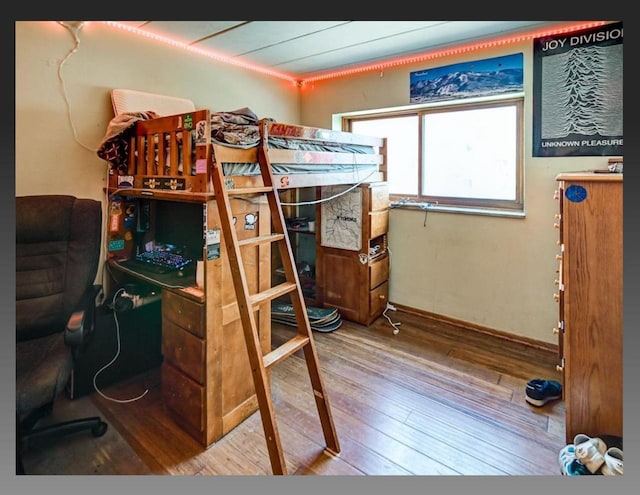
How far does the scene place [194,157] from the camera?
175cm

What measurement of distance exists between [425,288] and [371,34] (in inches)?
82.8

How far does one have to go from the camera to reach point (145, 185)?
6.75 ft

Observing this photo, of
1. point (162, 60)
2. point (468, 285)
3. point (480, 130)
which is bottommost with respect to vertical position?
point (468, 285)

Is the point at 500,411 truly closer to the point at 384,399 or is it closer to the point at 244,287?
the point at 384,399

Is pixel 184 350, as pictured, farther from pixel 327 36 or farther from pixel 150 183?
pixel 327 36

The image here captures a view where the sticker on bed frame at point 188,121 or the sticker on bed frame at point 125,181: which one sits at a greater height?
the sticker on bed frame at point 188,121

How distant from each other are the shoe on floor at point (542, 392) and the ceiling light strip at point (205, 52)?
3200 mm

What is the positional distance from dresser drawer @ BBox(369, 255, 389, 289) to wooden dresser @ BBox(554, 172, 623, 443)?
167 centimetres

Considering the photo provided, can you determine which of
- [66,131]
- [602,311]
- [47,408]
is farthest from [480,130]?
[47,408]

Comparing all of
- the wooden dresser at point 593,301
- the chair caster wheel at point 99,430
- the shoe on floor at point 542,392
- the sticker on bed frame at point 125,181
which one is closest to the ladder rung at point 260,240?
the sticker on bed frame at point 125,181

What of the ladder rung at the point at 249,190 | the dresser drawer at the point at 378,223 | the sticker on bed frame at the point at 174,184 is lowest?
the dresser drawer at the point at 378,223

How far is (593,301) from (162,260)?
2.33 m

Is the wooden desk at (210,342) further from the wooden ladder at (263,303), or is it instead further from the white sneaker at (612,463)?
the white sneaker at (612,463)

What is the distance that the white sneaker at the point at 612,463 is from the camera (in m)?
1.44
